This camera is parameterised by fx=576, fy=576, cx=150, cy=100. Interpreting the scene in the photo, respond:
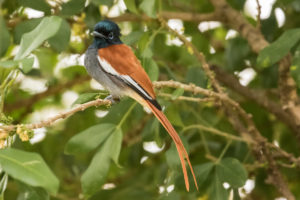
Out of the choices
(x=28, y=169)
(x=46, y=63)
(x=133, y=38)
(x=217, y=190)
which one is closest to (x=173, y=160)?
(x=217, y=190)

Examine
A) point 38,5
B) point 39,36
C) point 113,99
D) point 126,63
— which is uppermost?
point 39,36

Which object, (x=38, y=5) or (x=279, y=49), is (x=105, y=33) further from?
(x=279, y=49)

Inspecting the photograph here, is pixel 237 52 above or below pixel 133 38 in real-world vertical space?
below

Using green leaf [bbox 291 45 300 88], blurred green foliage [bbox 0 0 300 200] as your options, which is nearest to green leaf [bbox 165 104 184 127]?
blurred green foliage [bbox 0 0 300 200]

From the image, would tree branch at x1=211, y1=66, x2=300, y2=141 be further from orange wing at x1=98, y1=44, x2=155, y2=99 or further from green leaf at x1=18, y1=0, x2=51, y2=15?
green leaf at x1=18, y1=0, x2=51, y2=15

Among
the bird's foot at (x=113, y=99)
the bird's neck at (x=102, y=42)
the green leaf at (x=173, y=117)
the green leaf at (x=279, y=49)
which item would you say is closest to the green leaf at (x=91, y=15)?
the bird's neck at (x=102, y=42)

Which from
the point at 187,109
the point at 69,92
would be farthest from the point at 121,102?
the point at 69,92

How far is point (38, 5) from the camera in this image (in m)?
2.30

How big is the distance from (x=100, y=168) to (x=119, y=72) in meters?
0.37

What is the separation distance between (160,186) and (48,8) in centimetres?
101

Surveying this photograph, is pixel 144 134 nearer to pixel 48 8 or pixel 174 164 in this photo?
pixel 174 164

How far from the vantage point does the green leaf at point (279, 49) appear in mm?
2184

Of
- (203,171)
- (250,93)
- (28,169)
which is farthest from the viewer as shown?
(250,93)

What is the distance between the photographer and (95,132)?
2156 millimetres
